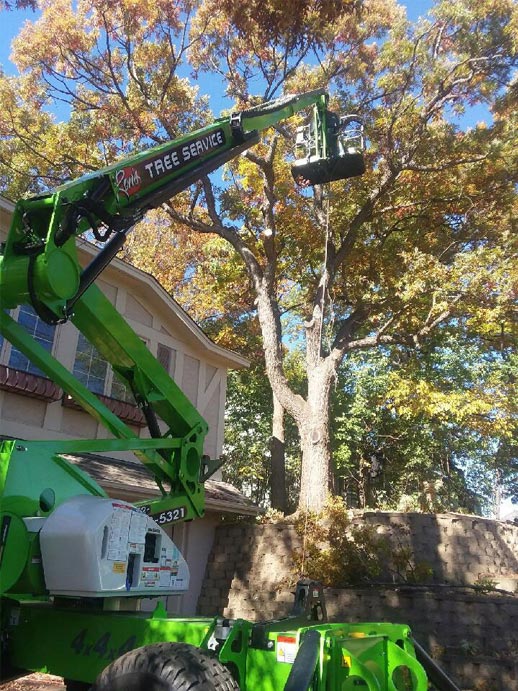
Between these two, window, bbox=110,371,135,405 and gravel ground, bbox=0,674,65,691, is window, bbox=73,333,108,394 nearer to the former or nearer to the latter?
window, bbox=110,371,135,405

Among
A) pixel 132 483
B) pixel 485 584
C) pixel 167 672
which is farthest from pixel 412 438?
pixel 167 672

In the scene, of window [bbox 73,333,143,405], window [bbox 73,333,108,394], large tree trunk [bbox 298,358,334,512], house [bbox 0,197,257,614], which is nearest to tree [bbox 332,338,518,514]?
large tree trunk [bbox 298,358,334,512]

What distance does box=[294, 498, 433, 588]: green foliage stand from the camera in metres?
11.5

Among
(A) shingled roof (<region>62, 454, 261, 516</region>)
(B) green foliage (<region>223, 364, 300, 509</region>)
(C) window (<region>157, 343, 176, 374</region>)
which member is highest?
(B) green foliage (<region>223, 364, 300, 509</region>)

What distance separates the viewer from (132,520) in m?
4.13

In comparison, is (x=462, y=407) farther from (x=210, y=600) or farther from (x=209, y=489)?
(x=210, y=600)

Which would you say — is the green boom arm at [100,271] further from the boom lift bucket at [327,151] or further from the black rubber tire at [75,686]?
the boom lift bucket at [327,151]

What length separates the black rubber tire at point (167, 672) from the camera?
3.23 m

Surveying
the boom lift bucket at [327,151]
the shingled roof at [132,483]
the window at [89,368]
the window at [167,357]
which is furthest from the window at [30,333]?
the boom lift bucket at [327,151]

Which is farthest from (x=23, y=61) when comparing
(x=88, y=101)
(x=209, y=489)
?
(x=209, y=489)

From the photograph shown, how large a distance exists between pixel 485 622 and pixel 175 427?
683 cm

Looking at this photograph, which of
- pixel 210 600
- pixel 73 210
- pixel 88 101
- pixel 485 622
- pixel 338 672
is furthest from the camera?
pixel 88 101

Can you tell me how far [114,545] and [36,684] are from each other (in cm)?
478

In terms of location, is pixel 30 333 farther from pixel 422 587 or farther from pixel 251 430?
pixel 251 430
